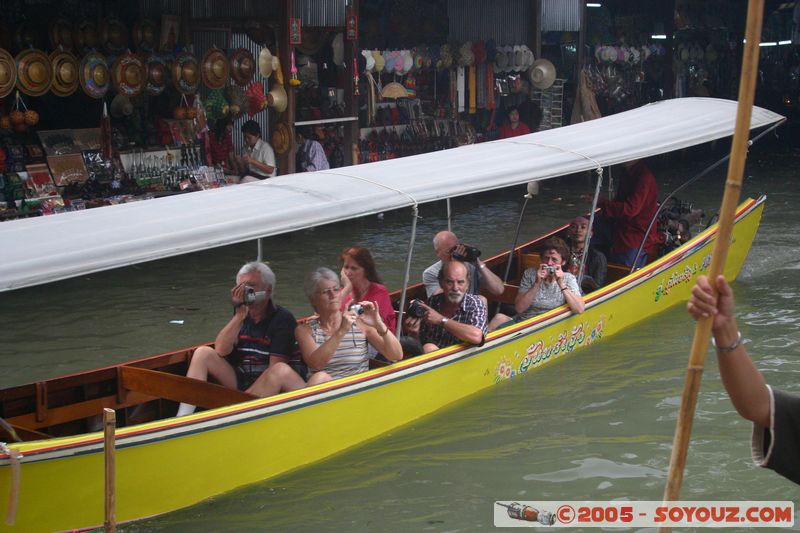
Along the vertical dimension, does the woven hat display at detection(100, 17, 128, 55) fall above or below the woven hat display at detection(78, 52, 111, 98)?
above

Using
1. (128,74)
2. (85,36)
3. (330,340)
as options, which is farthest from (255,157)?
(330,340)

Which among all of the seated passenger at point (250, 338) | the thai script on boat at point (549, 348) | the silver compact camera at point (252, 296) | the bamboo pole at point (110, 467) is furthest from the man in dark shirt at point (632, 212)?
the bamboo pole at point (110, 467)

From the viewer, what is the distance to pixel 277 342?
20.7 ft

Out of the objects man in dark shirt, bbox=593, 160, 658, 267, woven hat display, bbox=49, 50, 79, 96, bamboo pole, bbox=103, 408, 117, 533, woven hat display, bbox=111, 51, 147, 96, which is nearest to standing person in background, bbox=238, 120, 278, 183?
woven hat display, bbox=111, 51, 147, 96

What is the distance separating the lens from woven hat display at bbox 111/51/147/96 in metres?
11.1

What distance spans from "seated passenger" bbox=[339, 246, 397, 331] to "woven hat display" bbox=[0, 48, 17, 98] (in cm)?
499

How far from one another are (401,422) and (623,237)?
3.64m

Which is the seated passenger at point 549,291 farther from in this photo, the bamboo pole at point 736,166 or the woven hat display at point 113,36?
the woven hat display at point 113,36

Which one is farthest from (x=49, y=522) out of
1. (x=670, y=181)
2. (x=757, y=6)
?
(x=670, y=181)

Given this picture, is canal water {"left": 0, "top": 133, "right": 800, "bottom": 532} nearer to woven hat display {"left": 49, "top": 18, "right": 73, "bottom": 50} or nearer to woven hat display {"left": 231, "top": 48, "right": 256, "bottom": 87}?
woven hat display {"left": 231, "top": 48, "right": 256, "bottom": 87}

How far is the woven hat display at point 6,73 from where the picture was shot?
1005 centimetres

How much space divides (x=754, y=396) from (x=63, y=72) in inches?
370

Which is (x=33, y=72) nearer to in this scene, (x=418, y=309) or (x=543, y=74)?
(x=418, y=309)

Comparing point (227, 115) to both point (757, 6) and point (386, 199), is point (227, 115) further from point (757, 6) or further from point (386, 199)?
point (757, 6)
